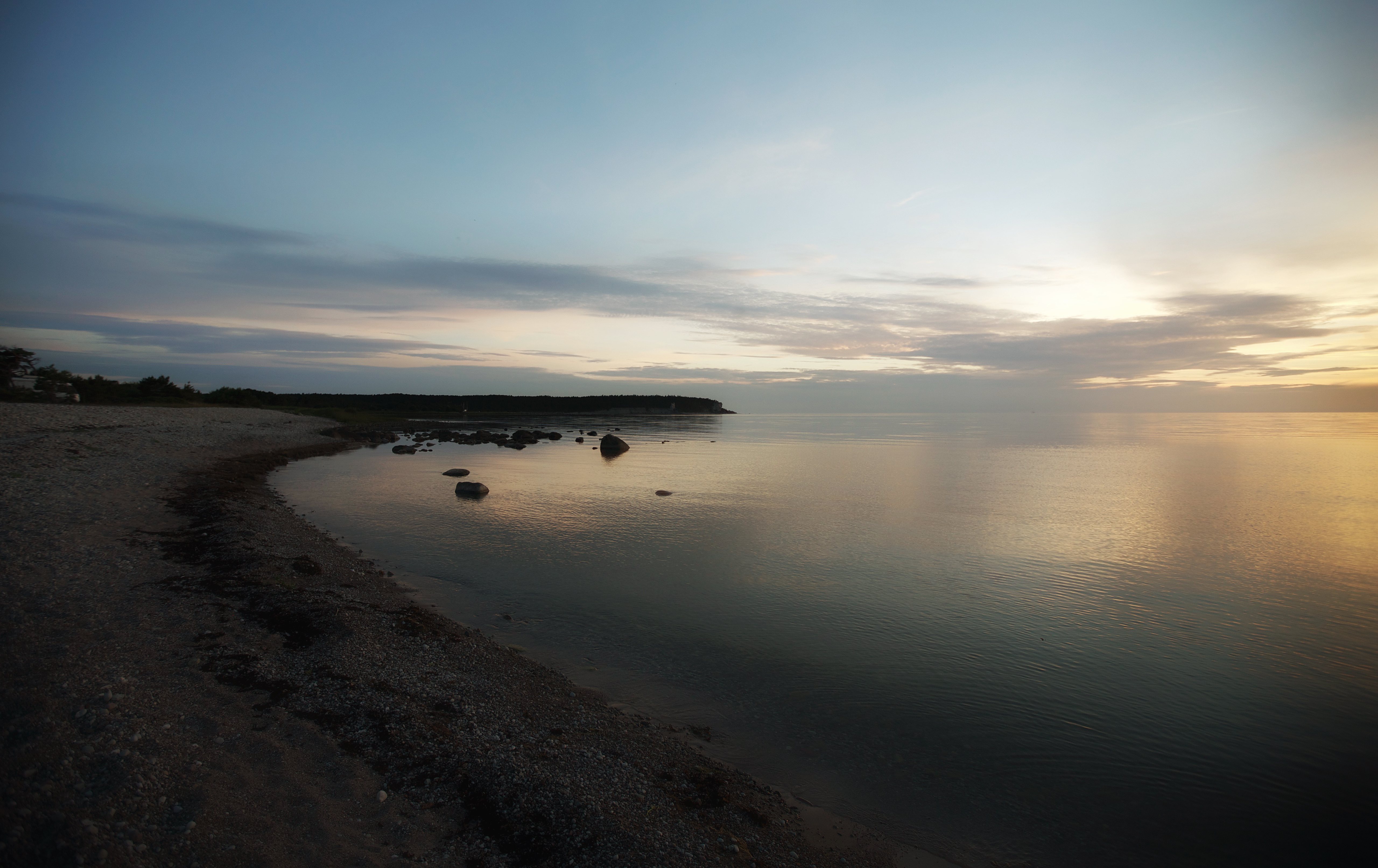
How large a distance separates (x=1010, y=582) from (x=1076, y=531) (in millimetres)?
9197

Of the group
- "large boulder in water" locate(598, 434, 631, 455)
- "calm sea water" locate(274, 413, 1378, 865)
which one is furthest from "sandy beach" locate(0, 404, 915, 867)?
"large boulder in water" locate(598, 434, 631, 455)

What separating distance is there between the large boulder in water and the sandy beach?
4001cm

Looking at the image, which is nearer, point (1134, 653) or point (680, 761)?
A: point (680, 761)

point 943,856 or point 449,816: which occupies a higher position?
point 449,816

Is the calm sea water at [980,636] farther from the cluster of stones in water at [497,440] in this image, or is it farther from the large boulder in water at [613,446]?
the large boulder in water at [613,446]

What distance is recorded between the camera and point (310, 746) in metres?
7.05

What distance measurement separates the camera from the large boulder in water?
53.5 metres

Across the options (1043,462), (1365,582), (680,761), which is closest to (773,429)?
(1043,462)

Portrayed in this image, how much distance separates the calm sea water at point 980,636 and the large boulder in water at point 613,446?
19.2 metres

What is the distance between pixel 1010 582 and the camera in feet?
55.5

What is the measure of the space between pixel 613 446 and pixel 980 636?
44.0 metres

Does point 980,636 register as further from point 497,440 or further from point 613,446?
point 497,440

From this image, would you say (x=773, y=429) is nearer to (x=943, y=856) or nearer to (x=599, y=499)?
(x=599, y=499)

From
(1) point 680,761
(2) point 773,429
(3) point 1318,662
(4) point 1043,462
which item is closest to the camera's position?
(1) point 680,761
